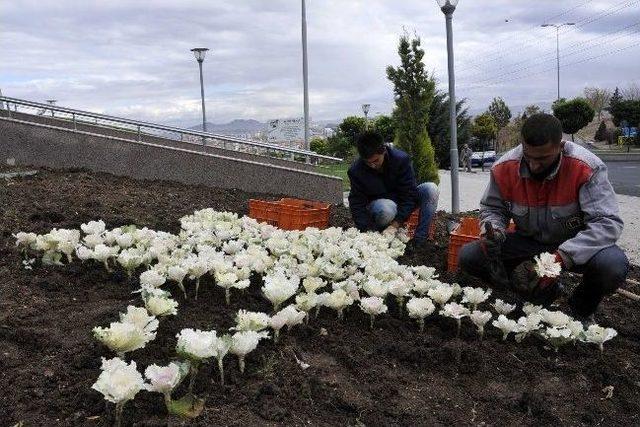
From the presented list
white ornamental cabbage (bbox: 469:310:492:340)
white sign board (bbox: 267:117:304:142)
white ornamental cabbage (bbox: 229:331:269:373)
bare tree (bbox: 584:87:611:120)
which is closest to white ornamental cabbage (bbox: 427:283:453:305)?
white ornamental cabbage (bbox: 469:310:492:340)

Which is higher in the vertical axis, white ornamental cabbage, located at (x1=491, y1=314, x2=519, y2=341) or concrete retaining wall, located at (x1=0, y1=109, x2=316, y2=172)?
concrete retaining wall, located at (x1=0, y1=109, x2=316, y2=172)

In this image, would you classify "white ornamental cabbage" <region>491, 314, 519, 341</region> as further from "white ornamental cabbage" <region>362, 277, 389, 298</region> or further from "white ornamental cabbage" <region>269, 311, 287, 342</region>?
"white ornamental cabbage" <region>269, 311, 287, 342</region>

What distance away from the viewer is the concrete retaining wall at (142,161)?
9.29m

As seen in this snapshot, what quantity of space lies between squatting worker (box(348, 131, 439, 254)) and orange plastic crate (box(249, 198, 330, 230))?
1.69ft

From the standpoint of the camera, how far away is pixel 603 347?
3.32 metres

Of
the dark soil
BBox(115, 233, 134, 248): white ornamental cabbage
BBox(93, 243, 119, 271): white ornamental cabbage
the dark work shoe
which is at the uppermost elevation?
BBox(115, 233, 134, 248): white ornamental cabbage

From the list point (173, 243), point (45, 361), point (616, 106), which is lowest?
point (45, 361)

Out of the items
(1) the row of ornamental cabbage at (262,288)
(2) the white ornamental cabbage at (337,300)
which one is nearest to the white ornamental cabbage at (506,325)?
(1) the row of ornamental cabbage at (262,288)

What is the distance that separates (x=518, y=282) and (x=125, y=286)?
8.36 ft

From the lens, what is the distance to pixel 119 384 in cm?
211

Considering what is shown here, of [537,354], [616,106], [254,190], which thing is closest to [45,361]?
[537,354]

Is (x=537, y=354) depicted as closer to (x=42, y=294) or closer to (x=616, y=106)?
(x=42, y=294)

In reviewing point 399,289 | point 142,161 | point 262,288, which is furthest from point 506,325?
point 142,161

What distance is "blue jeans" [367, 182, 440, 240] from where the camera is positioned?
5727 millimetres
